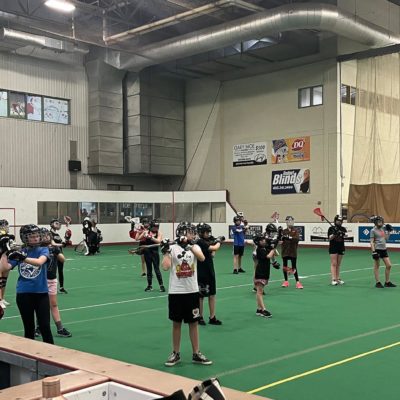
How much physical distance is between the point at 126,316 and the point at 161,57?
2166 cm

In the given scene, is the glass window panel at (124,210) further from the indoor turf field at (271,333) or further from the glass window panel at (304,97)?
the indoor turf field at (271,333)

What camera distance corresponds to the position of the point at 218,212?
34812 mm

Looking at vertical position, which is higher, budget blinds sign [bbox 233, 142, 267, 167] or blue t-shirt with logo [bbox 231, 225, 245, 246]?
budget blinds sign [bbox 233, 142, 267, 167]

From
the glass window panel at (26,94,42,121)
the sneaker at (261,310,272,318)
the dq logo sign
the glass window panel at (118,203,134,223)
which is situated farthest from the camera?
the glass window panel at (118,203,134,223)

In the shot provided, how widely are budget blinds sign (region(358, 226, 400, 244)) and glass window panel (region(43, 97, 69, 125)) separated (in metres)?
18.1

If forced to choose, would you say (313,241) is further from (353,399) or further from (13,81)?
(353,399)

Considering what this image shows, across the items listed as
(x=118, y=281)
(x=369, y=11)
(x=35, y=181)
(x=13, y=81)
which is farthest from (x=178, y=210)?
(x=118, y=281)

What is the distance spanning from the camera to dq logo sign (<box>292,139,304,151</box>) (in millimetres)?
31188

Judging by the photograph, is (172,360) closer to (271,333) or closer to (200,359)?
(200,359)

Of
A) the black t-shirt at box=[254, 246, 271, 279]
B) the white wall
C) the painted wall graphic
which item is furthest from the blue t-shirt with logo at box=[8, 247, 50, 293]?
the painted wall graphic

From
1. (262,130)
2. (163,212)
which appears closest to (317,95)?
(262,130)

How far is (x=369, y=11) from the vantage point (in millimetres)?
28516

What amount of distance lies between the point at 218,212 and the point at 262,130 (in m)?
5.81

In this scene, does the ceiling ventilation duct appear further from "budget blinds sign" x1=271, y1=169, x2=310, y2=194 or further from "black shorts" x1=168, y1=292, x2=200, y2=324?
"black shorts" x1=168, y1=292, x2=200, y2=324
